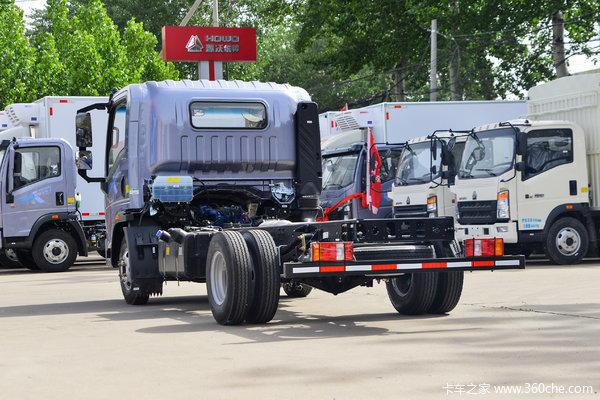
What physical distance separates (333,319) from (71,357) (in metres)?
3.43

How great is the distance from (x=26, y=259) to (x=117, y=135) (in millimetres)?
9462

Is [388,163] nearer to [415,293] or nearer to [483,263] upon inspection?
[415,293]

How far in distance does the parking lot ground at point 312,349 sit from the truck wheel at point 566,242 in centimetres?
471

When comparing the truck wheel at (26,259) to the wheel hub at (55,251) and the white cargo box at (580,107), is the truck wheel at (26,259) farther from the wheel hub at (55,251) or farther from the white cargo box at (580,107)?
the white cargo box at (580,107)

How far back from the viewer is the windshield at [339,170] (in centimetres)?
2130

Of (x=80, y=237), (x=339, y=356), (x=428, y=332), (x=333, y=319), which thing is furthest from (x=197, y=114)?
(x=80, y=237)

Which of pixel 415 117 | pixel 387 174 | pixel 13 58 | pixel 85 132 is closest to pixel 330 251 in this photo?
pixel 85 132

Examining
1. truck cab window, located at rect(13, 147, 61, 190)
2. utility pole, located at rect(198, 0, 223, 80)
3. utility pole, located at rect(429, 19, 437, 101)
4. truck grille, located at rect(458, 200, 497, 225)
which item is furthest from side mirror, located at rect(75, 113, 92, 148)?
utility pole, located at rect(429, 19, 437, 101)

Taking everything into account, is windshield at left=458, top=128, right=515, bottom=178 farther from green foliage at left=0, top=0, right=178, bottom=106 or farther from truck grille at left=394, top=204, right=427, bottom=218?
green foliage at left=0, top=0, right=178, bottom=106

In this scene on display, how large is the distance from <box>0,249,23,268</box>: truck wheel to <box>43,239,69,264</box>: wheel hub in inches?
59.8

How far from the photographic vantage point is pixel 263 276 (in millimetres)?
9953

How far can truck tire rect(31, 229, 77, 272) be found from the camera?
2103 centimetres

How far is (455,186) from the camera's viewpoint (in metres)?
19.4

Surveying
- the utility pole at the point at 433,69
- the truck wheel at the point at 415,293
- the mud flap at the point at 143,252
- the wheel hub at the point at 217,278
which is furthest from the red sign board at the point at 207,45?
the wheel hub at the point at 217,278
